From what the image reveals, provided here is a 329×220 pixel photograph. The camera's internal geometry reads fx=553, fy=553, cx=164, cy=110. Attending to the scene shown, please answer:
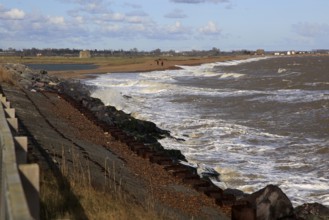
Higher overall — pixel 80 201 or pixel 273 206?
pixel 80 201

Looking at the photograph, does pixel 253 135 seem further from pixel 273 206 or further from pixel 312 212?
pixel 273 206

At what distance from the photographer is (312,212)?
9656 millimetres

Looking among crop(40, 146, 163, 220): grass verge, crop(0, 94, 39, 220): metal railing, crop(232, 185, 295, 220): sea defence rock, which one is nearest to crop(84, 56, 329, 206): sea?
crop(232, 185, 295, 220): sea defence rock

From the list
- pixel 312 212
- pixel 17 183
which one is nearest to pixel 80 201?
pixel 17 183

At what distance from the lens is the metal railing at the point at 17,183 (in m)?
2.91

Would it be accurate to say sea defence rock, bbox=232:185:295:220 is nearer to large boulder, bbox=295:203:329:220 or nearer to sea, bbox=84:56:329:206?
large boulder, bbox=295:203:329:220

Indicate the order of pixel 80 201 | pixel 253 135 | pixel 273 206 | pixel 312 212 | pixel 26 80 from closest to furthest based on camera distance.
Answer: pixel 80 201
pixel 273 206
pixel 312 212
pixel 253 135
pixel 26 80

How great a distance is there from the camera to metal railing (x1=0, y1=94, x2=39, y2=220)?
115 inches

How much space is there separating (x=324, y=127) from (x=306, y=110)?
21.6 feet

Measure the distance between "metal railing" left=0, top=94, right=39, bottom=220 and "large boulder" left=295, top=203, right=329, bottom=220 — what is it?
18.9 feet

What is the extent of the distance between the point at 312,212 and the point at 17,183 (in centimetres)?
738

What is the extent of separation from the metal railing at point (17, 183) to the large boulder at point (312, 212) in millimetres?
5754

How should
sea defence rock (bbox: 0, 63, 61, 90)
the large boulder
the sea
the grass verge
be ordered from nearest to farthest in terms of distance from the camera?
the grass verge < the large boulder < the sea < sea defence rock (bbox: 0, 63, 61, 90)

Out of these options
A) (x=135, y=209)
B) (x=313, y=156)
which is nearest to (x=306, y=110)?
(x=313, y=156)
